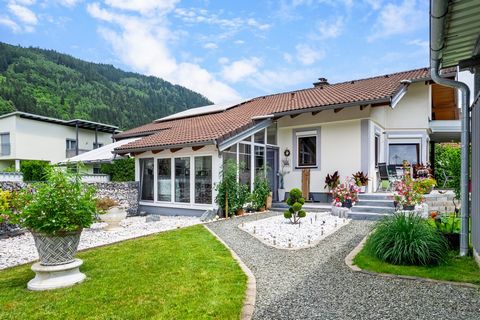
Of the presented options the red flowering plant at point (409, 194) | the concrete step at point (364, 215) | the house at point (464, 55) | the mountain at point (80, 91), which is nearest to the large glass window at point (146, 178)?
the concrete step at point (364, 215)

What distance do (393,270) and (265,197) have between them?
960cm

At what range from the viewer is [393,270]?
19.6ft

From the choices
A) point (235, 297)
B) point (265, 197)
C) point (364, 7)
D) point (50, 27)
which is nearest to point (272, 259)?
point (235, 297)

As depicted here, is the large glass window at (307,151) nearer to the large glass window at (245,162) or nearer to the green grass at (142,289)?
the large glass window at (245,162)

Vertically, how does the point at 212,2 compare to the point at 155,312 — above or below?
above

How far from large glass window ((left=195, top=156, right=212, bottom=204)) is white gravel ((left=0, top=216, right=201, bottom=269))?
0.99 m

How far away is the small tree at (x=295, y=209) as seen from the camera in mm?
11367

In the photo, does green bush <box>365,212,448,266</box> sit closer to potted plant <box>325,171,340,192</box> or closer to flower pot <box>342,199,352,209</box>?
flower pot <box>342,199,352,209</box>

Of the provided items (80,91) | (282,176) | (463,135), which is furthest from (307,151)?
(80,91)

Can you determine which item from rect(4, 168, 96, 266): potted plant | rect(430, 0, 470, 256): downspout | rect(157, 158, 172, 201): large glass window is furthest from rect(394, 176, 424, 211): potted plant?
rect(4, 168, 96, 266): potted plant

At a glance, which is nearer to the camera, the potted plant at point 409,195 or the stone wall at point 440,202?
the potted plant at point 409,195

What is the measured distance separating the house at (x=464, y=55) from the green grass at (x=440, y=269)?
0.26 metres

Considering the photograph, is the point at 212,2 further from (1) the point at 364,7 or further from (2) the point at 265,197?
(2) the point at 265,197

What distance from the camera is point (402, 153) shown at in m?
18.4
